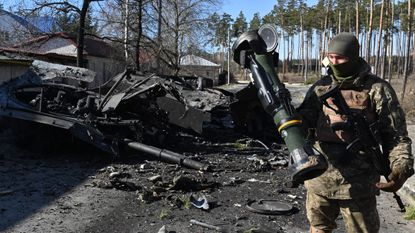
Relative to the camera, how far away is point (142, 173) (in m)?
8.36

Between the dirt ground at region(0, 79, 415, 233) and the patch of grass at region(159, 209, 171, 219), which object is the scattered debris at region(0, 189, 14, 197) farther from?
the patch of grass at region(159, 209, 171, 219)

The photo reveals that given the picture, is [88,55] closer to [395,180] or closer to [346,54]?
[346,54]

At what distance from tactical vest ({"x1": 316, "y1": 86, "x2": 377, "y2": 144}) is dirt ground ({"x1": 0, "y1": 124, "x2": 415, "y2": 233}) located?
7.23 feet

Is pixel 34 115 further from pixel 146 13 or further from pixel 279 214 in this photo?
pixel 146 13

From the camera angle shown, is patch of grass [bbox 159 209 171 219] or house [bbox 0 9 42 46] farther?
house [bbox 0 9 42 46]

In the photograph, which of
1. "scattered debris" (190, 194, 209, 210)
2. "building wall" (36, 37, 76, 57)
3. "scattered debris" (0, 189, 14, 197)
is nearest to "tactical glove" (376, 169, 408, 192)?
"scattered debris" (190, 194, 209, 210)

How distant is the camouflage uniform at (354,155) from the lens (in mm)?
3141

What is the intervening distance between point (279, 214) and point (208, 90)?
6.63 meters

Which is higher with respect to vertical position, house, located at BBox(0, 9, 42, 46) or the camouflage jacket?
house, located at BBox(0, 9, 42, 46)

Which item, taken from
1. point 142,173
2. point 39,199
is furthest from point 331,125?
point 142,173

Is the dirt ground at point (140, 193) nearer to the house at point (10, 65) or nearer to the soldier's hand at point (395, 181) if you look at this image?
the soldier's hand at point (395, 181)

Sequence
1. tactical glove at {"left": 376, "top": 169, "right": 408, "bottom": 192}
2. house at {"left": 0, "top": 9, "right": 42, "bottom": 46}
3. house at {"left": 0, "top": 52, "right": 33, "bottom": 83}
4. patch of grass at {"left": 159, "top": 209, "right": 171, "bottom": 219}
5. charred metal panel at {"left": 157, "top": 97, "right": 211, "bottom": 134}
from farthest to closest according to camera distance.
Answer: house at {"left": 0, "top": 52, "right": 33, "bottom": 83} → house at {"left": 0, "top": 9, "right": 42, "bottom": 46} → charred metal panel at {"left": 157, "top": 97, "right": 211, "bottom": 134} → patch of grass at {"left": 159, "top": 209, "right": 171, "bottom": 219} → tactical glove at {"left": 376, "top": 169, "right": 408, "bottom": 192}

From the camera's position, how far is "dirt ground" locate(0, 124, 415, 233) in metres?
5.57

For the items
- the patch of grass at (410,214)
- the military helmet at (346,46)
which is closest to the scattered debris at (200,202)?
the patch of grass at (410,214)
